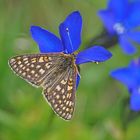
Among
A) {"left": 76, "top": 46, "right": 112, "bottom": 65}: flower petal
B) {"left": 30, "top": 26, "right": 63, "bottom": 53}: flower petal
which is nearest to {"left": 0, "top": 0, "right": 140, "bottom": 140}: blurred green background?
{"left": 30, "top": 26, "right": 63, "bottom": 53}: flower petal

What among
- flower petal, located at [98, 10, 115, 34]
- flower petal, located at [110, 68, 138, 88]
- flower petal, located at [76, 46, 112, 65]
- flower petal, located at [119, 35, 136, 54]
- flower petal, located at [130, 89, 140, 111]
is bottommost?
flower petal, located at [130, 89, 140, 111]

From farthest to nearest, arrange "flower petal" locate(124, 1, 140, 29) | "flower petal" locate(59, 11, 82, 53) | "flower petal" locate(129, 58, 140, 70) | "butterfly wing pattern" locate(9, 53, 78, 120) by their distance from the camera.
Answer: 1. "flower petal" locate(124, 1, 140, 29)
2. "flower petal" locate(129, 58, 140, 70)
3. "flower petal" locate(59, 11, 82, 53)
4. "butterfly wing pattern" locate(9, 53, 78, 120)

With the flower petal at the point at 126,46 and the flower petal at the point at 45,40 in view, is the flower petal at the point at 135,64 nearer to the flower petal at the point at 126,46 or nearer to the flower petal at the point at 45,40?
the flower petal at the point at 126,46

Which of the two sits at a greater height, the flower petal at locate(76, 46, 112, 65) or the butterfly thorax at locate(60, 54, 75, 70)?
the flower petal at locate(76, 46, 112, 65)

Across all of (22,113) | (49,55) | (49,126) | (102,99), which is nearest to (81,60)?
(49,55)

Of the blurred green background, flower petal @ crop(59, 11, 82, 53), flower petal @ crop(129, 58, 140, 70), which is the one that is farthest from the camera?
the blurred green background

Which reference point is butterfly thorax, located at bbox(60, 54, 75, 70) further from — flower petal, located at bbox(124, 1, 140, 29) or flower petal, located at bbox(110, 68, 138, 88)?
flower petal, located at bbox(124, 1, 140, 29)

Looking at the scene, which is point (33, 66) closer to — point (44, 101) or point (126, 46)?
point (126, 46)

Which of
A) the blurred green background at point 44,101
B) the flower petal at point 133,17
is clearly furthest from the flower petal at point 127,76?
the flower petal at point 133,17
